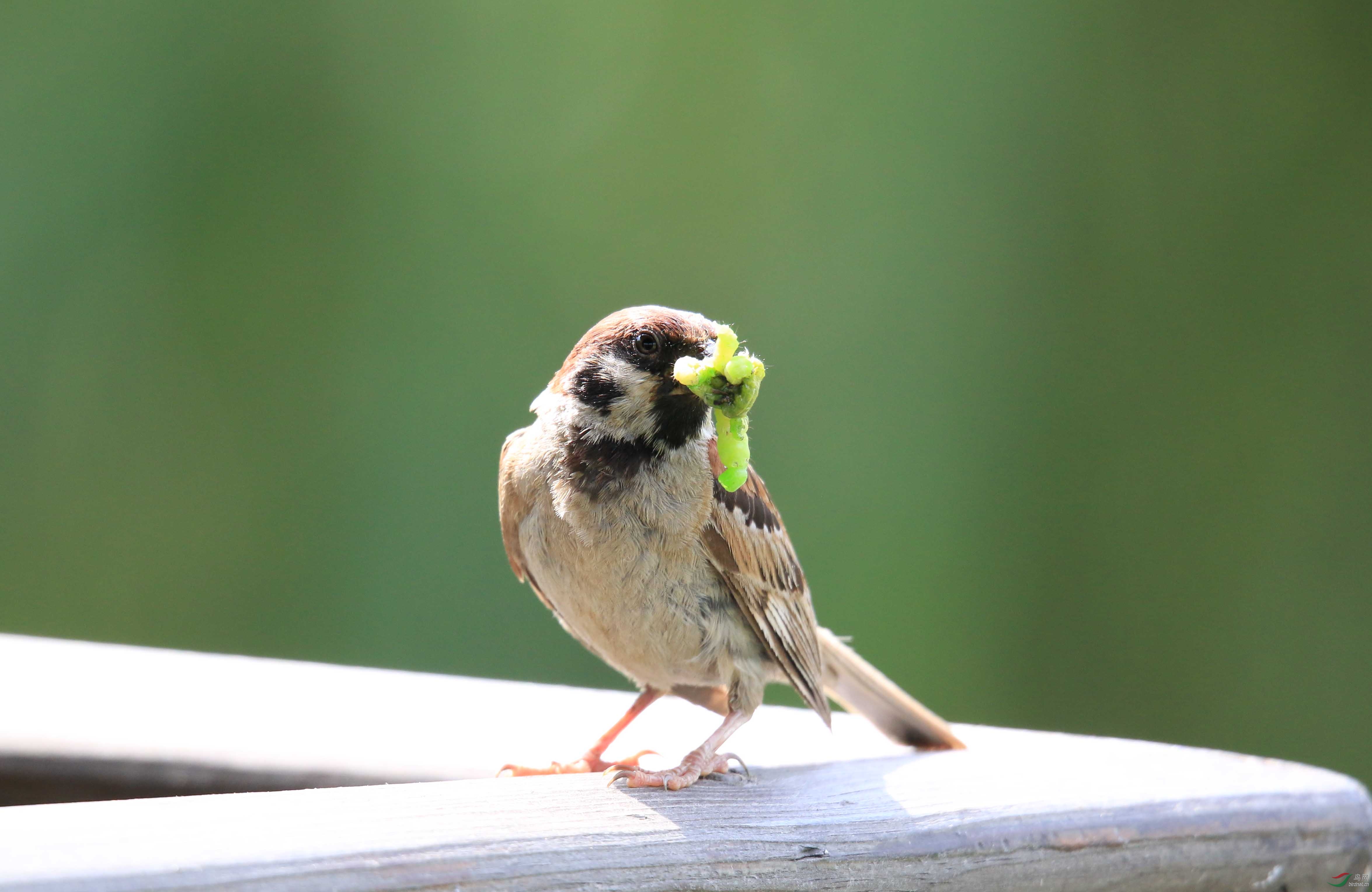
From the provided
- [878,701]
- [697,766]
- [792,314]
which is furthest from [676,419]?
[792,314]

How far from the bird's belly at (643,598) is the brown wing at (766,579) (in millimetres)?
31

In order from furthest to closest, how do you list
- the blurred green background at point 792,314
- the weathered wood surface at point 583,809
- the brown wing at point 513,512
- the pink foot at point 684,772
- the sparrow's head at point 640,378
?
the blurred green background at point 792,314 → the brown wing at point 513,512 → the sparrow's head at point 640,378 → the pink foot at point 684,772 → the weathered wood surface at point 583,809

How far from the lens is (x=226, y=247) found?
6246 millimetres

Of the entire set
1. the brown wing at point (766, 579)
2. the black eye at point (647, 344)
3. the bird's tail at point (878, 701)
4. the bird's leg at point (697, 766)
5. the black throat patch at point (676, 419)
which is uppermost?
the black eye at point (647, 344)

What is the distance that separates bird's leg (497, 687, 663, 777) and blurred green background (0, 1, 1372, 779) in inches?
123

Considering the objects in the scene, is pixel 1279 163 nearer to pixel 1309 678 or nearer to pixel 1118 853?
pixel 1309 678

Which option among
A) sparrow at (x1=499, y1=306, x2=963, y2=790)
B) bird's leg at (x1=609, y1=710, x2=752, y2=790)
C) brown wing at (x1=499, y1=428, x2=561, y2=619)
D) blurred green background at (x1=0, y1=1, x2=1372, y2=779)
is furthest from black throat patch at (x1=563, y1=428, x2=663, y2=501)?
blurred green background at (x1=0, y1=1, x2=1372, y2=779)

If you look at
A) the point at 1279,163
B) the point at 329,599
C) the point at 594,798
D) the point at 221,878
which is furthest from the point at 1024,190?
the point at 221,878

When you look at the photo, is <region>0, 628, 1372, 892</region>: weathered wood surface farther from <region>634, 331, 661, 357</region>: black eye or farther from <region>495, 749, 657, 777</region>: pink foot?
<region>634, 331, 661, 357</region>: black eye

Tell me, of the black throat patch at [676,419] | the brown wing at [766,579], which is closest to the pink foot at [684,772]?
the brown wing at [766,579]

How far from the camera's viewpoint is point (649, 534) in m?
2.25

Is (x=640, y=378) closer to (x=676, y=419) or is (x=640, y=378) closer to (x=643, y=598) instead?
(x=676, y=419)

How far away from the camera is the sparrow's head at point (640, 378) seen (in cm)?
223

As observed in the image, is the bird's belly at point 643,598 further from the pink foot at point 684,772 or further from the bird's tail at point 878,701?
the bird's tail at point 878,701
